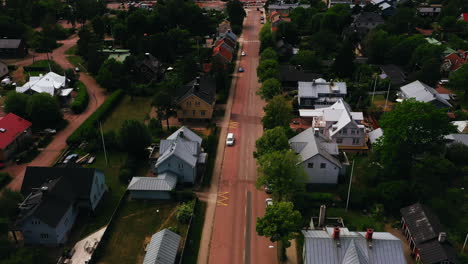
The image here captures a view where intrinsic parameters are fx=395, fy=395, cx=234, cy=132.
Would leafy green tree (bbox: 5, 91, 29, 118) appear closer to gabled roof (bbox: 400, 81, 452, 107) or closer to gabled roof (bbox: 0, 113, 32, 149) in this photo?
gabled roof (bbox: 0, 113, 32, 149)

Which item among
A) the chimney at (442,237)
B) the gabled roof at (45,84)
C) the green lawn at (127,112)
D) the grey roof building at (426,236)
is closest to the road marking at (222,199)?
the grey roof building at (426,236)

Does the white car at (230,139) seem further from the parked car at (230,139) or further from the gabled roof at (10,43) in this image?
the gabled roof at (10,43)

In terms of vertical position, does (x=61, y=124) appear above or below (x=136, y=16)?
below

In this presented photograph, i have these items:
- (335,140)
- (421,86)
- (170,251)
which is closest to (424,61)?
(421,86)

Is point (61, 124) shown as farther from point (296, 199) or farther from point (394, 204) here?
point (394, 204)

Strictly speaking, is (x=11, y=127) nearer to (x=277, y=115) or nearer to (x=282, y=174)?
(x=277, y=115)

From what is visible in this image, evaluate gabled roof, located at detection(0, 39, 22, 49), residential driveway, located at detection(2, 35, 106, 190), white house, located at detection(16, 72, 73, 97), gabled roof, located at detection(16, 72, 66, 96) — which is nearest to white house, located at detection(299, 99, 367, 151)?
residential driveway, located at detection(2, 35, 106, 190)
